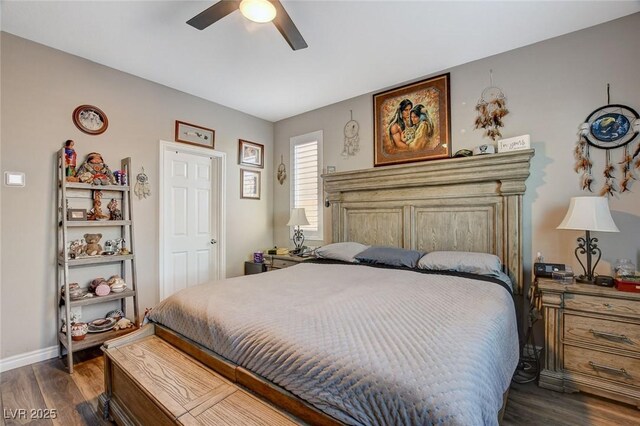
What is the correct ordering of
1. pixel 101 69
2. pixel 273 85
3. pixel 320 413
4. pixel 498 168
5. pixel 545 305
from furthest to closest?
pixel 273 85
pixel 101 69
pixel 498 168
pixel 545 305
pixel 320 413

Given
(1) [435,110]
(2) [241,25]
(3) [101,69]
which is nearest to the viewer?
(2) [241,25]

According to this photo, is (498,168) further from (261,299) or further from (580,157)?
(261,299)

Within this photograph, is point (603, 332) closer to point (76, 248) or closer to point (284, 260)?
point (284, 260)

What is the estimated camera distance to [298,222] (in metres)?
3.73

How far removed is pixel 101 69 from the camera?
2.85 m

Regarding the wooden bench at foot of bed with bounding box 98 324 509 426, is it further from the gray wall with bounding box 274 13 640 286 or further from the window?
the window

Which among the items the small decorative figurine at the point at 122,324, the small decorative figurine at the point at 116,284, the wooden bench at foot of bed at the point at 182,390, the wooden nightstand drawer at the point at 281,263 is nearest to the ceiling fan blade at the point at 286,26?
the wooden bench at foot of bed at the point at 182,390

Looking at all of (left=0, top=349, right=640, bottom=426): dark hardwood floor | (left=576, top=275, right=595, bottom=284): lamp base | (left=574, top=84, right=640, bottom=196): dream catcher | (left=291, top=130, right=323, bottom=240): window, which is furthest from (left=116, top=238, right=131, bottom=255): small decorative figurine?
(left=574, top=84, right=640, bottom=196): dream catcher

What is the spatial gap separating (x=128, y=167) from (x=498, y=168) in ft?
11.5

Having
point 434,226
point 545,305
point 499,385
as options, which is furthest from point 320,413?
point 434,226

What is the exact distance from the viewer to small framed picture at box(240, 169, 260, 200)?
415 centimetres

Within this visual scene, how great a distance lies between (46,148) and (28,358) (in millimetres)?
1788

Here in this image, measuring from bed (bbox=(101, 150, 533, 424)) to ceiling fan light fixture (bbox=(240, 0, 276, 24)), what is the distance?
175 centimetres

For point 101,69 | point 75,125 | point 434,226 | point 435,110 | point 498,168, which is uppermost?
point 101,69
